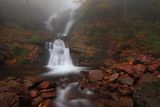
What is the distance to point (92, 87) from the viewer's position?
10719 mm

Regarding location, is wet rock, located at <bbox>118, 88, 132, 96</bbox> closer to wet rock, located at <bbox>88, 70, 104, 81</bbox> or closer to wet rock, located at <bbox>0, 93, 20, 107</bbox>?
wet rock, located at <bbox>88, 70, 104, 81</bbox>

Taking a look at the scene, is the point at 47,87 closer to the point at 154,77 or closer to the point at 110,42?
the point at 154,77

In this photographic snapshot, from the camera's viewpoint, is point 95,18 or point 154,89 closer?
point 154,89

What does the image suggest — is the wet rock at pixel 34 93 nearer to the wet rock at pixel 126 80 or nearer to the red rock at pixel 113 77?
the red rock at pixel 113 77

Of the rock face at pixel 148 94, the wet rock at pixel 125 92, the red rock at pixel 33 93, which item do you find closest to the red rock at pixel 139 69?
the wet rock at pixel 125 92

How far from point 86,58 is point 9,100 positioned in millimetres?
9478

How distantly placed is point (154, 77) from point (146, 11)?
14.9m

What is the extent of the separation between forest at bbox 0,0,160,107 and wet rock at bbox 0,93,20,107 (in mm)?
35

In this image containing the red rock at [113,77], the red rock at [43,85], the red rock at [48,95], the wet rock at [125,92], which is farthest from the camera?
the red rock at [113,77]

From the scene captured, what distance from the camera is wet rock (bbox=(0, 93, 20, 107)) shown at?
24.3 ft

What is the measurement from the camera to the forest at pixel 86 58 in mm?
9305

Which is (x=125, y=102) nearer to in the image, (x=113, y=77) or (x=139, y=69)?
(x=113, y=77)

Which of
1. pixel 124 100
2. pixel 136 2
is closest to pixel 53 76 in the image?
pixel 124 100

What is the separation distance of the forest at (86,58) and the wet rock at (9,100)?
0.11 feet
